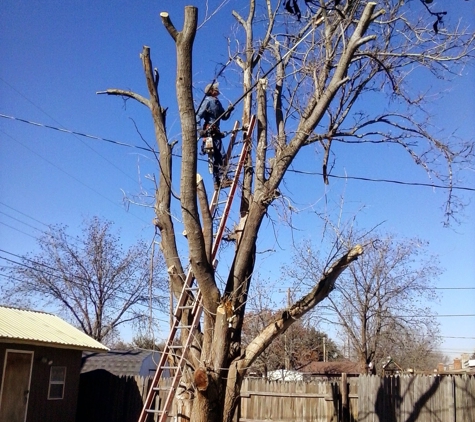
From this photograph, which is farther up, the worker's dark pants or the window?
the worker's dark pants

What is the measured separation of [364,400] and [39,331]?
8.78 meters

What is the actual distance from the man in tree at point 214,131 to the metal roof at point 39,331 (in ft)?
27.0

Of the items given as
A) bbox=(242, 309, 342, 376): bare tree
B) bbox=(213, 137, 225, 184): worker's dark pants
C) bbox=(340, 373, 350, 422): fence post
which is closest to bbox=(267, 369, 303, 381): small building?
bbox=(242, 309, 342, 376): bare tree

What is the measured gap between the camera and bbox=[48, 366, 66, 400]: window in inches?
630

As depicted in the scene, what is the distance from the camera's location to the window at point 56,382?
52.5 feet

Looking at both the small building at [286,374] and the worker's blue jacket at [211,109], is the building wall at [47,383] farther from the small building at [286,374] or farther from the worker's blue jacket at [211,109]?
the worker's blue jacket at [211,109]

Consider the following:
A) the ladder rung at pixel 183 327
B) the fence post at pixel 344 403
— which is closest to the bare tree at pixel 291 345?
the fence post at pixel 344 403

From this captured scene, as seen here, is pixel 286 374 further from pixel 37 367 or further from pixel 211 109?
pixel 211 109

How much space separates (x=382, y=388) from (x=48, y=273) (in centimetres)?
1991

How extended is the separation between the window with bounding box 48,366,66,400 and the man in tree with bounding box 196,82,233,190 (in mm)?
10665

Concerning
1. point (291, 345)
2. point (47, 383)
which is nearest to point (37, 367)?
point (47, 383)

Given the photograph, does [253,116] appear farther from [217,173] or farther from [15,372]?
[15,372]

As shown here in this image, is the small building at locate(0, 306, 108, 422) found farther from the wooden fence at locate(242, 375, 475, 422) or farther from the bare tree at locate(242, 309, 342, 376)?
the bare tree at locate(242, 309, 342, 376)

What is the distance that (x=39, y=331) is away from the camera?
15.6 meters
